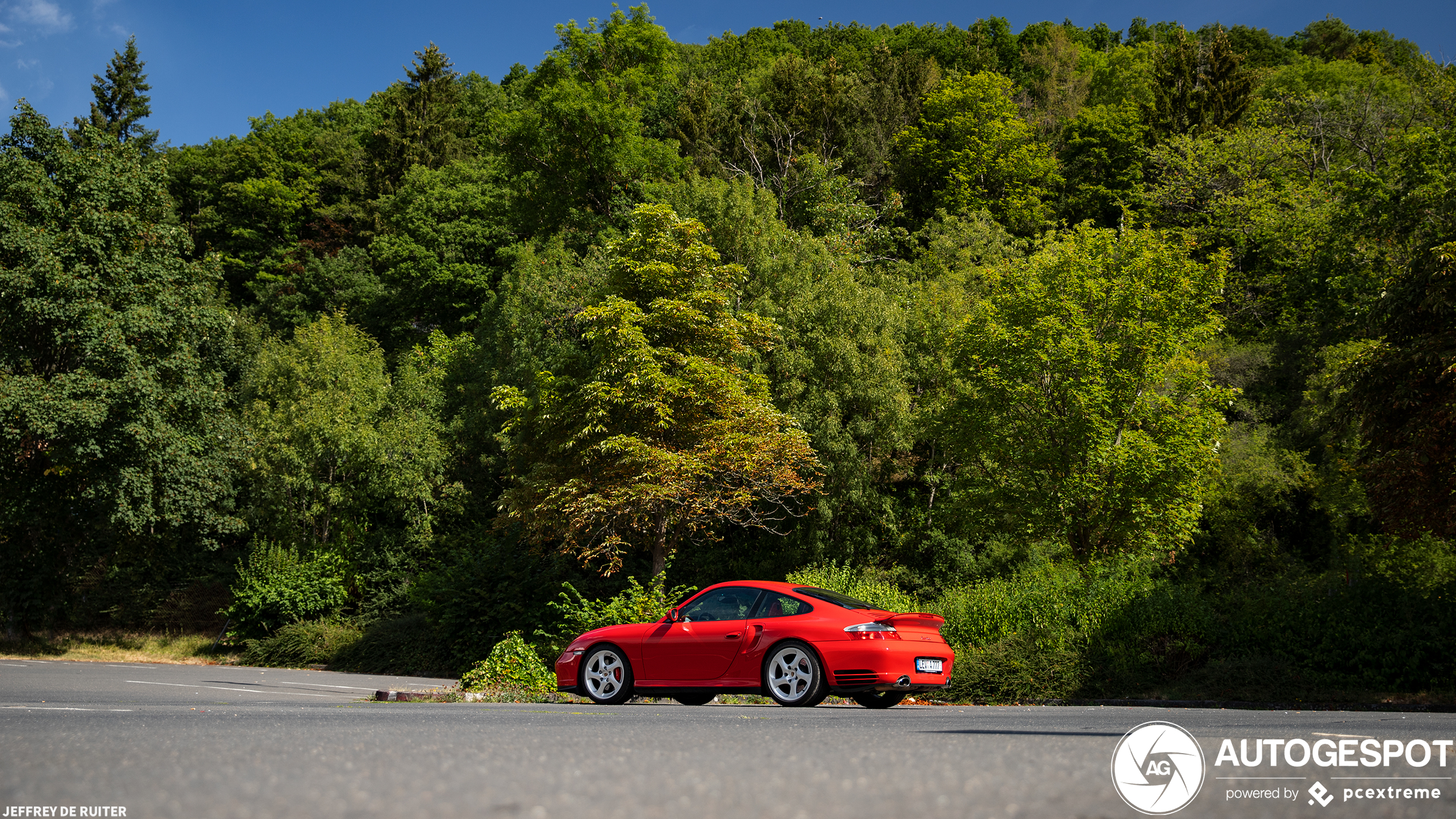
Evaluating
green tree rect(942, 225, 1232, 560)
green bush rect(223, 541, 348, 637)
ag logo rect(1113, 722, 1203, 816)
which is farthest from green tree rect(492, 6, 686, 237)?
ag logo rect(1113, 722, 1203, 816)

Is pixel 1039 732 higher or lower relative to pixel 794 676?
higher

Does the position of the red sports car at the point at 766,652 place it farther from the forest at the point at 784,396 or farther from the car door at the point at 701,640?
the forest at the point at 784,396

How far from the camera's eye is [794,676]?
10.7m

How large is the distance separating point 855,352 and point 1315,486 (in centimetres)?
1617

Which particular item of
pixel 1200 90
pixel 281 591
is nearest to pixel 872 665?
pixel 281 591

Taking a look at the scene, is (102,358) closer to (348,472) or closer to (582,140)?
(348,472)

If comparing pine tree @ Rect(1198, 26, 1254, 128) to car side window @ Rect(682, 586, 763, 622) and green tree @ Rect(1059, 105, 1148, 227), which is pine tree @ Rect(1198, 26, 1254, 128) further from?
car side window @ Rect(682, 586, 763, 622)

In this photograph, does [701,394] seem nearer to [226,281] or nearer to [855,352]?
[855,352]

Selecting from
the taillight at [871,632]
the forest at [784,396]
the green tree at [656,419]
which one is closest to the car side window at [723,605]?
the taillight at [871,632]

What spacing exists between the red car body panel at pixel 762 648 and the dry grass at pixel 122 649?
24.3 metres

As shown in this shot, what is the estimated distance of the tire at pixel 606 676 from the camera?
37.6ft

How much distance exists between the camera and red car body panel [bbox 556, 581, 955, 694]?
10.4 m

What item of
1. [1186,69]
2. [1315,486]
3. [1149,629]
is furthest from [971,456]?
[1186,69]

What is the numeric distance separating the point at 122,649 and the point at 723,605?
101 ft
